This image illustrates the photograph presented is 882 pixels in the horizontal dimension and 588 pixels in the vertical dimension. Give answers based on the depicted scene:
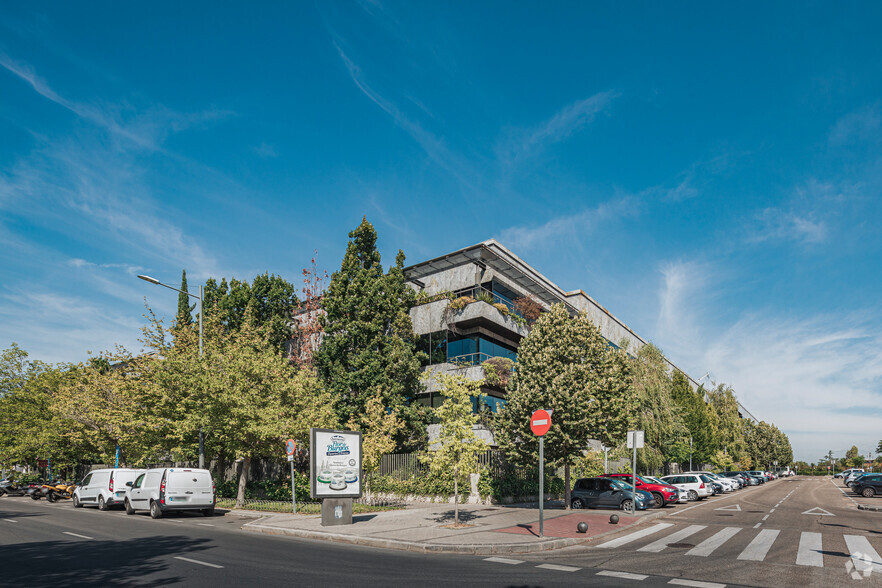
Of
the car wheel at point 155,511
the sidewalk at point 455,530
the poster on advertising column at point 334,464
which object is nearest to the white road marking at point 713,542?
the sidewalk at point 455,530

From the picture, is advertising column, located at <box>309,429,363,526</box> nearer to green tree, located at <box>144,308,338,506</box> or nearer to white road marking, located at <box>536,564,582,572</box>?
green tree, located at <box>144,308,338,506</box>

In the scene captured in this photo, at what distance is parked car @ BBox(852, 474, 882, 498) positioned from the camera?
39.7 metres

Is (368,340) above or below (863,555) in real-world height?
above

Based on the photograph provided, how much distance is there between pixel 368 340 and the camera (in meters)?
30.7

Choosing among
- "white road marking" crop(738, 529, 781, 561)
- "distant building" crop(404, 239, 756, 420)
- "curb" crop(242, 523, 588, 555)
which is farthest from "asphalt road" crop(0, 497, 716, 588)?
"distant building" crop(404, 239, 756, 420)

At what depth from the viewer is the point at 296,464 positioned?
102ft

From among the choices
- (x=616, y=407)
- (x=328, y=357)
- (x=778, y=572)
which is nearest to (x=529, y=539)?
(x=778, y=572)

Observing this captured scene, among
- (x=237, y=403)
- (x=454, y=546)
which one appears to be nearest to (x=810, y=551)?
(x=454, y=546)

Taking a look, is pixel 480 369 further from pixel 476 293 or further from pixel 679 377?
pixel 679 377

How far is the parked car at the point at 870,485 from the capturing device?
39656 millimetres

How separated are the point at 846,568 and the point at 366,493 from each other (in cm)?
2050

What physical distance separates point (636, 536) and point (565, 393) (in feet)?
25.6

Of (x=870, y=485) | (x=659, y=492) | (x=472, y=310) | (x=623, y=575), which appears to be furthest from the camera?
(x=870, y=485)

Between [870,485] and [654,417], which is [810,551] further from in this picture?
[870,485]
